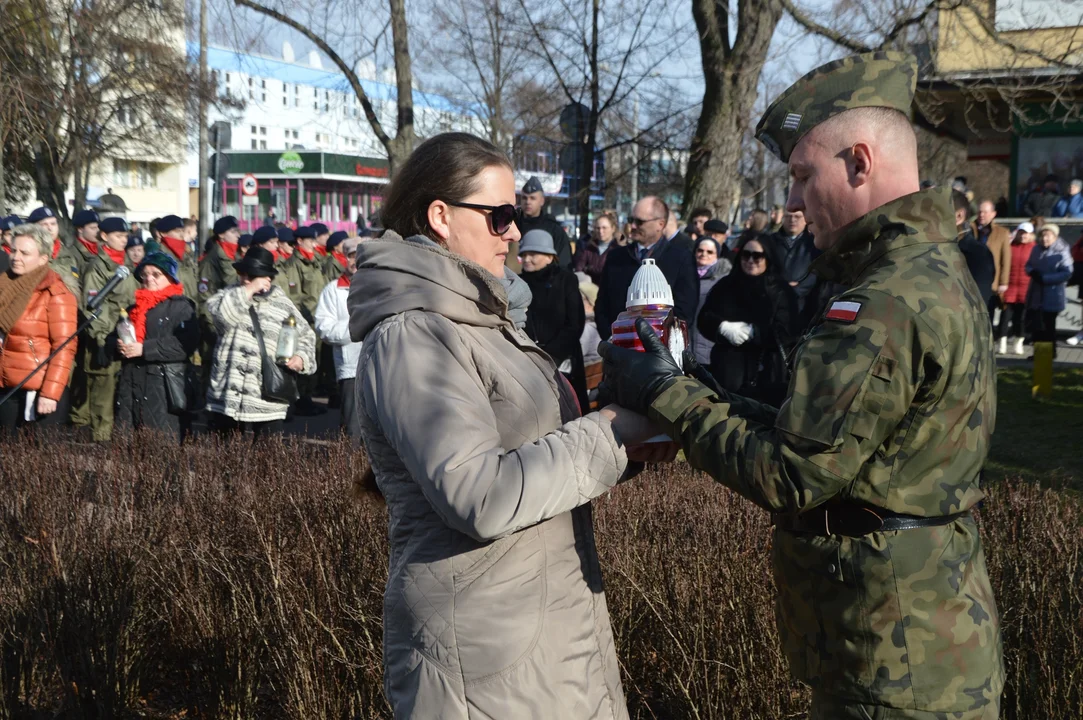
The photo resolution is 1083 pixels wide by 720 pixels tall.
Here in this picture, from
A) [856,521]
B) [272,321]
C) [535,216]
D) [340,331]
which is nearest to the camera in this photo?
[856,521]

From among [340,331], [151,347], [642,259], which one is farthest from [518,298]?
[151,347]

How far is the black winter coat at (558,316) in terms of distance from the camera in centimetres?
786

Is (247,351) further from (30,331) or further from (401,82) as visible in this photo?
(401,82)

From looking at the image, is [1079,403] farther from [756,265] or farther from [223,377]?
[223,377]

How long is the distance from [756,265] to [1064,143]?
52.4 ft

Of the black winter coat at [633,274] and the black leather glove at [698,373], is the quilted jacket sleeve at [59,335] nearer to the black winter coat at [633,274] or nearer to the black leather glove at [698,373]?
the black winter coat at [633,274]

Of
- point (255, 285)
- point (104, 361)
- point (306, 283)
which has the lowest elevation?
point (104, 361)

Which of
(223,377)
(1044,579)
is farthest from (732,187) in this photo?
(1044,579)

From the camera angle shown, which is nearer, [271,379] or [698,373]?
[698,373]

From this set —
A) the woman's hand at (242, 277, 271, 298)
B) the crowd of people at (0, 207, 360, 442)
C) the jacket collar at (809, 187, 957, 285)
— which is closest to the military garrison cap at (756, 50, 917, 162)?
the jacket collar at (809, 187, 957, 285)

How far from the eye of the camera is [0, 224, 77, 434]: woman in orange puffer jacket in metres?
7.54

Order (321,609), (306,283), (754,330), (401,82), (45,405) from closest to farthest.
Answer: (321,609) → (45,405) → (754,330) → (401,82) → (306,283)

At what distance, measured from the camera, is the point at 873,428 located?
A: 6.39ft

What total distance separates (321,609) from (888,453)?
2382 millimetres
